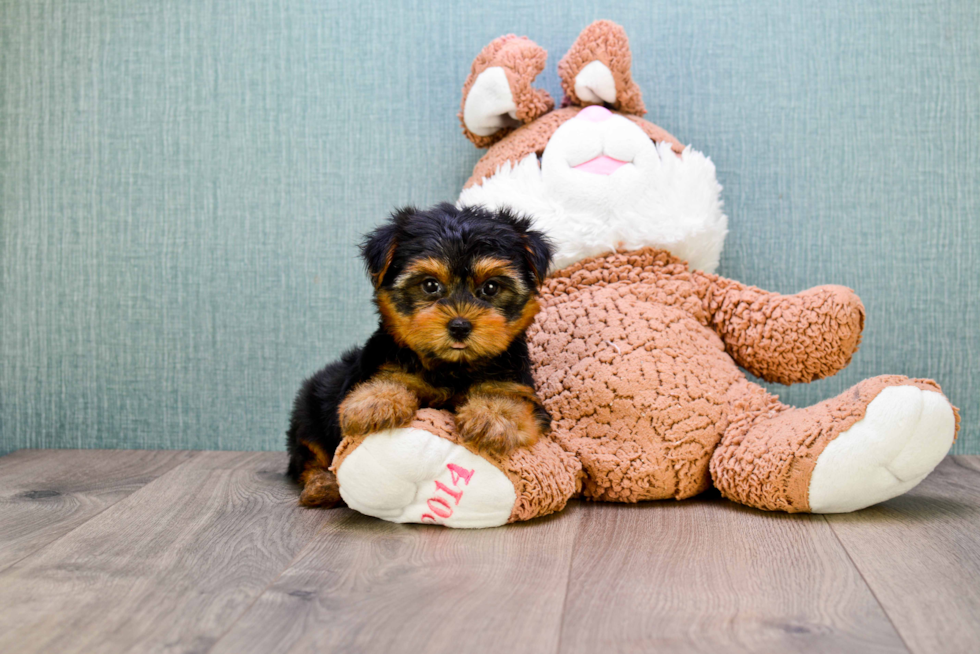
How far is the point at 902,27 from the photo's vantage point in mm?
2598

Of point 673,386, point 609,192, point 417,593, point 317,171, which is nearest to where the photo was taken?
point 417,593

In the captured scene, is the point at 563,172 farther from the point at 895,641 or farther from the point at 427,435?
the point at 895,641

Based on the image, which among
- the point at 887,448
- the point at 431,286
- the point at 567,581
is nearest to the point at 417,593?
the point at 567,581

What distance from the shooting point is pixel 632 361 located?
2.02 meters

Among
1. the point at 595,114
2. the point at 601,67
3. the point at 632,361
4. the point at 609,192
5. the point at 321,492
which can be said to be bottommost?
the point at 321,492

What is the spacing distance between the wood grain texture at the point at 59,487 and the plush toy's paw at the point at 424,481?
2.45ft

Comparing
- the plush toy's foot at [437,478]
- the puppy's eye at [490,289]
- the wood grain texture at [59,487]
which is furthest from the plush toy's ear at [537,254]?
the wood grain texture at [59,487]

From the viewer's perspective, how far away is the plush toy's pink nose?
2.25 meters

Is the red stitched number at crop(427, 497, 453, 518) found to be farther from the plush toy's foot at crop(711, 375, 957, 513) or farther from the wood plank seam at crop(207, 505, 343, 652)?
the plush toy's foot at crop(711, 375, 957, 513)

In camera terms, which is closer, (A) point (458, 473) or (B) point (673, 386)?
(A) point (458, 473)

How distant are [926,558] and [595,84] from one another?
5.03 ft

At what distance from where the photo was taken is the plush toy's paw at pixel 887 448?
5.71 ft

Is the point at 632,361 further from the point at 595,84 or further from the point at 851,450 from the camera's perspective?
the point at 595,84

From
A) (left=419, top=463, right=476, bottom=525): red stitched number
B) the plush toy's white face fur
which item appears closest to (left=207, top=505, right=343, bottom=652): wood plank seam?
(left=419, top=463, right=476, bottom=525): red stitched number
